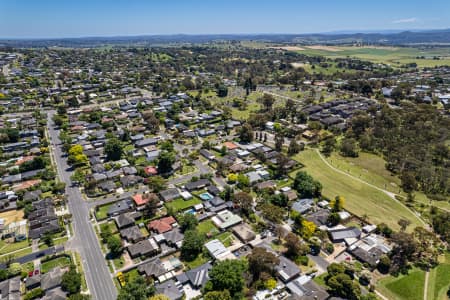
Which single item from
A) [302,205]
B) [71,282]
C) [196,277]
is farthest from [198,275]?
[302,205]

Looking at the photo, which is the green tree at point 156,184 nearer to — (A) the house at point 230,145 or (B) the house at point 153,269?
(B) the house at point 153,269

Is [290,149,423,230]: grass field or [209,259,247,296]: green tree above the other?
[209,259,247,296]: green tree

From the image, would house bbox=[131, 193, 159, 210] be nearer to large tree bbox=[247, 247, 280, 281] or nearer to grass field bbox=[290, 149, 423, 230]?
large tree bbox=[247, 247, 280, 281]

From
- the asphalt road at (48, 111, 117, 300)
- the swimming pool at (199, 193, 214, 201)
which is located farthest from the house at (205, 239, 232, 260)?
the asphalt road at (48, 111, 117, 300)

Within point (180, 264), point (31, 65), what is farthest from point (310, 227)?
point (31, 65)

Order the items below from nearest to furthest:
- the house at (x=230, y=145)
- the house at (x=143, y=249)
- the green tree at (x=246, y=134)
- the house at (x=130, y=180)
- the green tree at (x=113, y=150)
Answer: the house at (x=143, y=249)
the house at (x=130, y=180)
the green tree at (x=113, y=150)
the house at (x=230, y=145)
the green tree at (x=246, y=134)

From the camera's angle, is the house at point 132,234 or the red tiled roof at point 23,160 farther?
the red tiled roof at point 23,160

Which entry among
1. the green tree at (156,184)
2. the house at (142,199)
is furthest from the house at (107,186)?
the green tree at (156,184)
